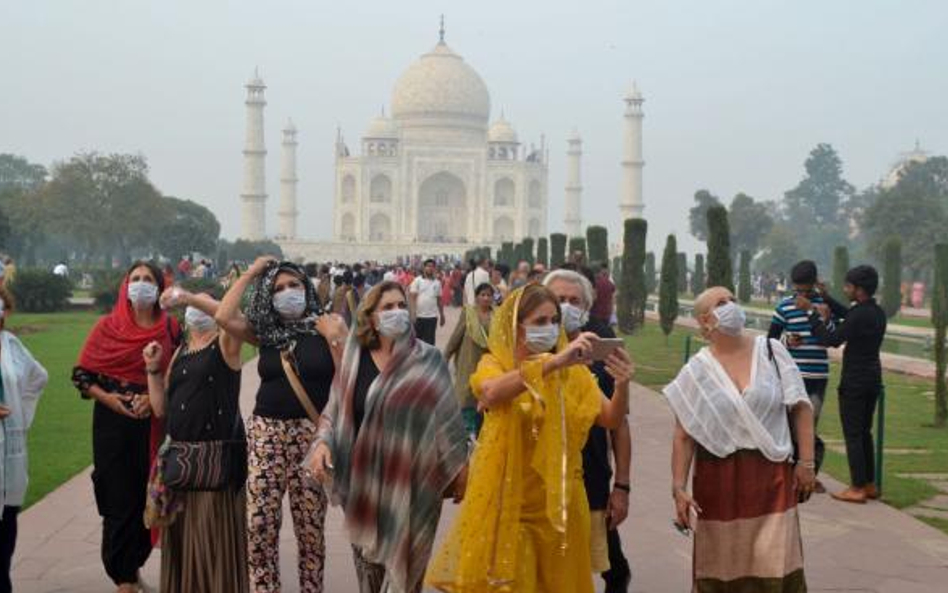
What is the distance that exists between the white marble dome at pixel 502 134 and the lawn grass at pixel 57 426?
5241 centimetres

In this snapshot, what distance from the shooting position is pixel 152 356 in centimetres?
461

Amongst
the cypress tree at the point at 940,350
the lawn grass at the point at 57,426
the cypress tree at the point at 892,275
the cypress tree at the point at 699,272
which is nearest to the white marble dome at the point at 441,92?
the cypress tree at the point at 699,272

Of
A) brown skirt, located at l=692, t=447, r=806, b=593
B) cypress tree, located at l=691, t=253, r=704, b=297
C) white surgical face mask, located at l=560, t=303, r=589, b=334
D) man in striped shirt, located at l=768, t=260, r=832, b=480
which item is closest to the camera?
brown skirt, located at l=692, t=447, r=806, b=593

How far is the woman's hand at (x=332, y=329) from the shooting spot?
427 cm

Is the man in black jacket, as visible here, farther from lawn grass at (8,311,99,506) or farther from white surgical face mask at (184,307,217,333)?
lawn grass at (8,311,99,506)

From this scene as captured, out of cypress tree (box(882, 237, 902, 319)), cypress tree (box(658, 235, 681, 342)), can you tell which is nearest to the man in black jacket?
cypress tree (box(658, 235, 681, 342))

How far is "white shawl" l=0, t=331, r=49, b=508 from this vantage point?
4246 mm

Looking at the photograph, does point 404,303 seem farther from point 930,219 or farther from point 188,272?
point 930,219

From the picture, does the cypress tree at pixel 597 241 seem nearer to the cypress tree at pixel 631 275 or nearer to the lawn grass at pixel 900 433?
the cypress tree at pixel 631 275

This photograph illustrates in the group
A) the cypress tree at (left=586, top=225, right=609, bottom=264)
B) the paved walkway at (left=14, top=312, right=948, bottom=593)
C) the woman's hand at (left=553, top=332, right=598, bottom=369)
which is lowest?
the paved walkway at (left=14, top=312, right=948, bottom=593)

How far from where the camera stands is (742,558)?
12.6ft

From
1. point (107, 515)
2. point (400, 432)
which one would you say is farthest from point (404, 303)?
point (107, 515)

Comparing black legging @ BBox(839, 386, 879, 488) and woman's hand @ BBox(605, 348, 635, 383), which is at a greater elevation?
woman's hand @ BBox(605, 348, 635, 383)

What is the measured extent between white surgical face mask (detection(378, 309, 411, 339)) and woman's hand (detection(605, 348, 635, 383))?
0.64 m
